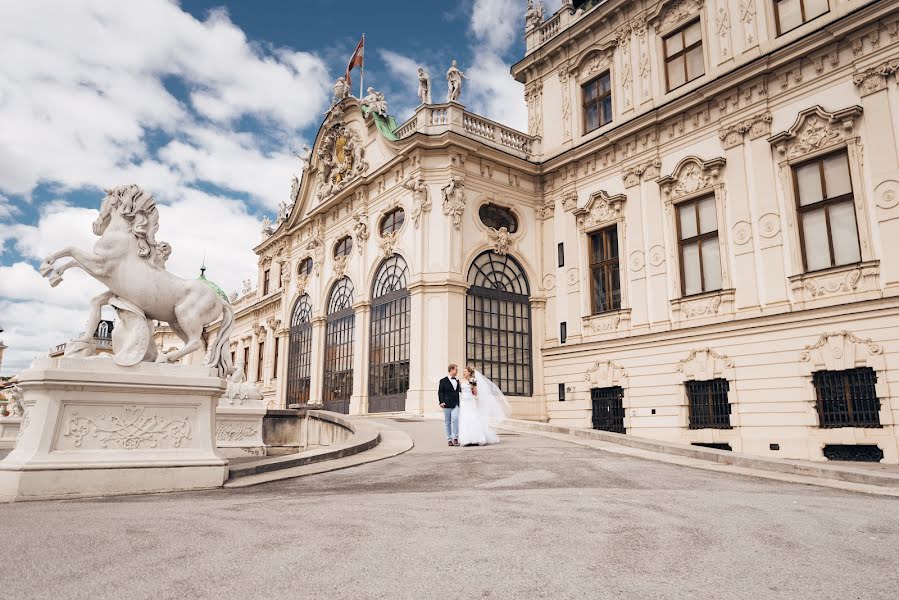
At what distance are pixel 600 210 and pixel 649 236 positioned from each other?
2396 millimetres

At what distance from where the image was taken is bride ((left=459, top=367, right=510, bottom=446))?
12.1m

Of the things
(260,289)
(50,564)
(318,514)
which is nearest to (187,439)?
(318,514)

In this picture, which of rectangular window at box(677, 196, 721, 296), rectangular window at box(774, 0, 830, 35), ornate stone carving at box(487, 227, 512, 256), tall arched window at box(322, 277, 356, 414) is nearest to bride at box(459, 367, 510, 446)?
rectangular window at box(677, 196, 721, 296)

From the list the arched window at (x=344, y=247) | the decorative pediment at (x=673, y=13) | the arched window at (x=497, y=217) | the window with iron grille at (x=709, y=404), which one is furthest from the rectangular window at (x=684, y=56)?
the arched window at (x=344, y=247)

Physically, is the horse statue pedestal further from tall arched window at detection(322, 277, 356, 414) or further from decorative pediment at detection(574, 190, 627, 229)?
tall arched window at detection(322, 277, 356, 414)

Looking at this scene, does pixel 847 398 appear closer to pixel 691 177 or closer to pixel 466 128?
pixel 691 177

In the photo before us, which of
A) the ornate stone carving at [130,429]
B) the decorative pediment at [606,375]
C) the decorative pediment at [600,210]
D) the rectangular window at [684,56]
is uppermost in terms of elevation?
the rectangular window at [684,56]

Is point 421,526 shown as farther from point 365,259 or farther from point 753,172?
point 365,259

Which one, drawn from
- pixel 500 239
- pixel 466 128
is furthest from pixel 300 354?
pixel 466 128

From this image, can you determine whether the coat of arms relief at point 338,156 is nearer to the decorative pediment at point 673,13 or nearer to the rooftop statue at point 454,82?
the rooftop statue at point 454,82

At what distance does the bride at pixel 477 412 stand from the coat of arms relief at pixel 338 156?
14.7 metres

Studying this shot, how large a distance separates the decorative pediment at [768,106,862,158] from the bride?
10.2m

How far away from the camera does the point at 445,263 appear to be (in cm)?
2091

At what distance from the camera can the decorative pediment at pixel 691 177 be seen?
57.6ft
